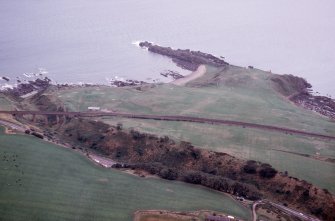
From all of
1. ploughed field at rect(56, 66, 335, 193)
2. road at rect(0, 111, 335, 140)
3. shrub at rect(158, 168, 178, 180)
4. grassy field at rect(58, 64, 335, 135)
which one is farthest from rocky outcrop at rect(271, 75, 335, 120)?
shrub at rect(158, 168, 178, 180)

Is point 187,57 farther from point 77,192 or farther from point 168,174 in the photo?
point 77,192

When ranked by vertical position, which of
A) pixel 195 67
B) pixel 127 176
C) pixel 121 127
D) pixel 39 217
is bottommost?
pixel 39 217

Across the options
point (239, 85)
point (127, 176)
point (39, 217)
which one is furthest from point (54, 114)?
point (239, 85)

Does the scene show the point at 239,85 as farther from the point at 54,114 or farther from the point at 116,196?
the point at 116,196

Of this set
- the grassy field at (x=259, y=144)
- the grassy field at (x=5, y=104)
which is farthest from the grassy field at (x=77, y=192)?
the grassy field at (x=5, y=104)

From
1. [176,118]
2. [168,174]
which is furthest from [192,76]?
[168,174]

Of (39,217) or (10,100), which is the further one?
(10,100)

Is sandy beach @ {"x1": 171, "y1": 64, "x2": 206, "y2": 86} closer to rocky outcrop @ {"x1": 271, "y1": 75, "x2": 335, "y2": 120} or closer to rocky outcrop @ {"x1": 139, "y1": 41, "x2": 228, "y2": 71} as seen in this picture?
rocky outcrop @ {"x1": 139, "y1": 41, "x2": 228, "y2": 71}
